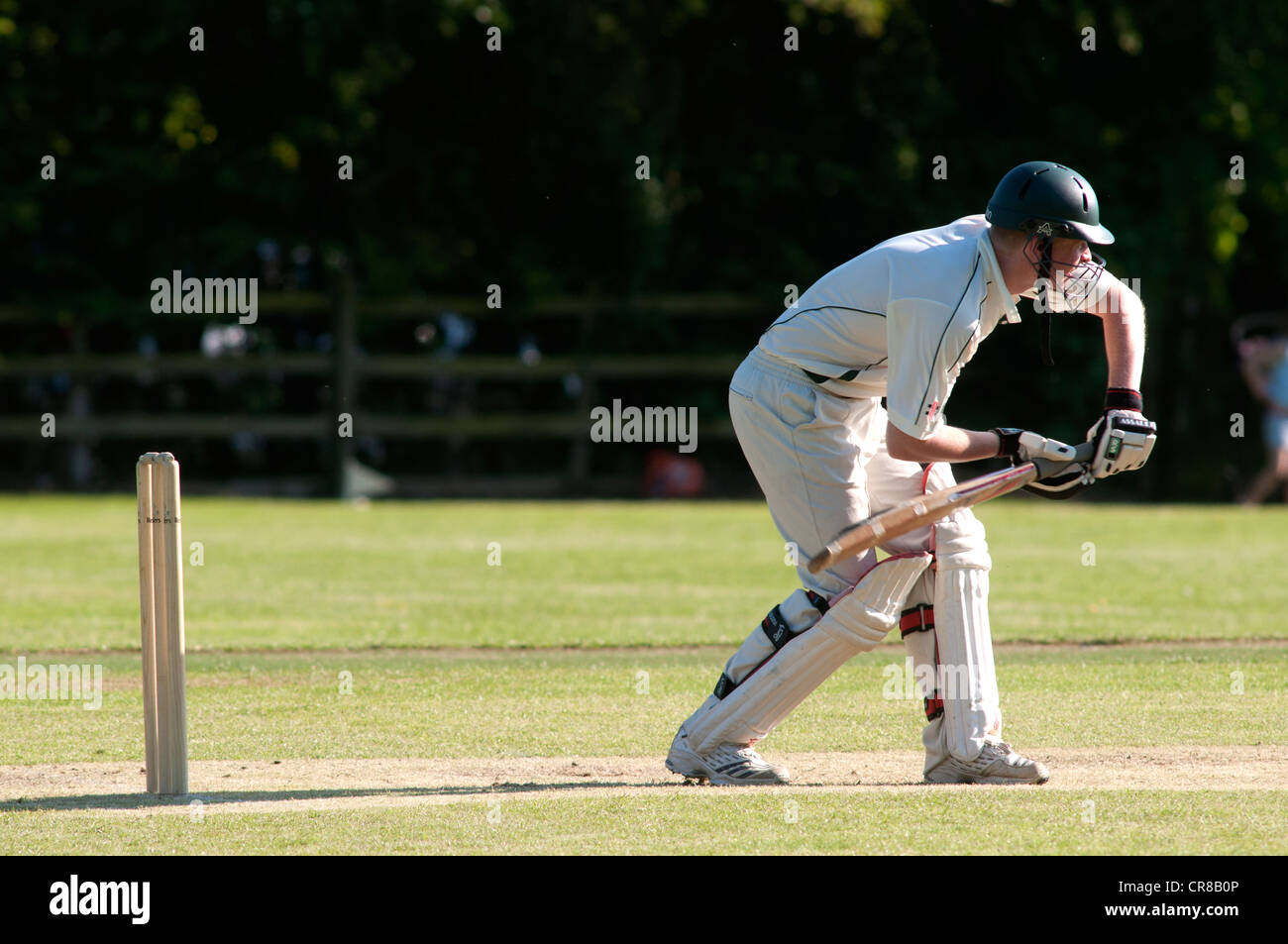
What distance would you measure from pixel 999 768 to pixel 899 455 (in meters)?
1.08

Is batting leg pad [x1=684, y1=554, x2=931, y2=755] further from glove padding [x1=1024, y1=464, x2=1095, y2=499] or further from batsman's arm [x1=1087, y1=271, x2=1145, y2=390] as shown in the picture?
batsman's arm [x1=1087, y1=271, x2=1145, y2=390]

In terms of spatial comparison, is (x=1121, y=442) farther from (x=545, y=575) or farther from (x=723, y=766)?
(x=545, y=575)

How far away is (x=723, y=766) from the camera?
20.2 ft

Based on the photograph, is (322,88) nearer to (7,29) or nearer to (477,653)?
(7,29)

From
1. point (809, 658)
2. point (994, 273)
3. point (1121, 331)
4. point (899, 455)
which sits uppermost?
point (994, 273)

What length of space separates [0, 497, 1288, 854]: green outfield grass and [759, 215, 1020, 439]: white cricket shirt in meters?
1.29

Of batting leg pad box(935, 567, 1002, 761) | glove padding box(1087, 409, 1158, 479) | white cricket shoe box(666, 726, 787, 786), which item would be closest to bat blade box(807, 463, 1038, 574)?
glove padding box(1087, 409, 1158, 479)

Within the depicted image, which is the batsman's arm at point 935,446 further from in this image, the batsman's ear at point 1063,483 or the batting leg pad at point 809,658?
the batting leg pad at point 809,658

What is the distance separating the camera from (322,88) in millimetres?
19766

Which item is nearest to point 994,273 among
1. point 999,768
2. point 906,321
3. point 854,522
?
point 906,321

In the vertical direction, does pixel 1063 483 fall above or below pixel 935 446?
below

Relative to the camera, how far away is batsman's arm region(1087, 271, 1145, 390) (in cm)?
599
